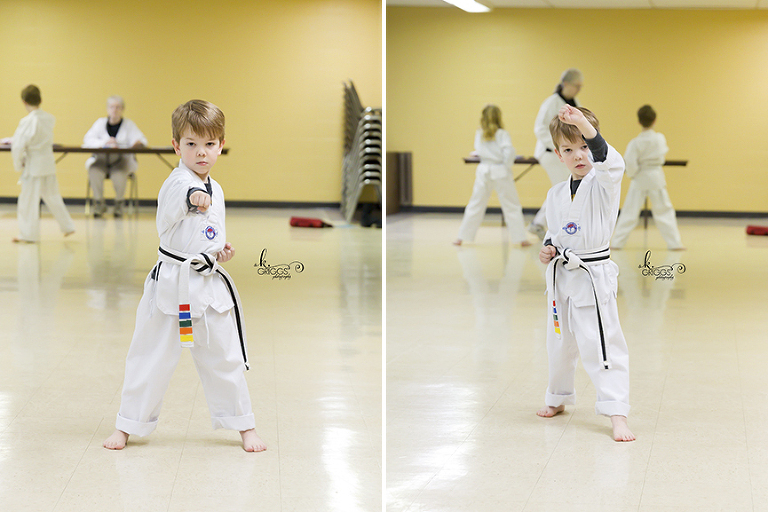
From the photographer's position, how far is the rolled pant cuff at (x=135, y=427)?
2.03m

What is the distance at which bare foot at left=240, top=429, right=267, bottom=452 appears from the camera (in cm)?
202

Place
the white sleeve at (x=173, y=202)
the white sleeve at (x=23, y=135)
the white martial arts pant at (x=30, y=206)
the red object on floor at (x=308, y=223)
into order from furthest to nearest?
the red object on floor at (x=308, y=223) → the white martial arts pant at (x=30, y=206) → the white sleeve at (x=23, y=135) → the white sleeve at (x=173, y=202)

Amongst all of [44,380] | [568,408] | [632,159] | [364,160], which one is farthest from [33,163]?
[568,408]

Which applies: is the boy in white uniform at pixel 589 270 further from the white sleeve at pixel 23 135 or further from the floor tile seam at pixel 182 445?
the white sleeve at pixel 23 135

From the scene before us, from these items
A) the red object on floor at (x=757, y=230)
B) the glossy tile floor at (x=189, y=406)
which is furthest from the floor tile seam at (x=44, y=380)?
the red object on floor at (x=757, y=230)

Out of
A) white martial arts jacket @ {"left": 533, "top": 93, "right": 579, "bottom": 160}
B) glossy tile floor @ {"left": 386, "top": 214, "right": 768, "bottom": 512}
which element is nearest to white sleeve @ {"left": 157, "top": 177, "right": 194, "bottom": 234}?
glossy tile floor @ {"left": 386, "top": 214, "right": 768, "bottom": 512}

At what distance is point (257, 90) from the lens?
32.4 feet

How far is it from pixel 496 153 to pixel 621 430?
4.79 m

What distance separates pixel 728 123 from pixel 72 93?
24.3 ft

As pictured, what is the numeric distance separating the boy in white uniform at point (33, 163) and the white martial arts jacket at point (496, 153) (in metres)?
A: 3.23

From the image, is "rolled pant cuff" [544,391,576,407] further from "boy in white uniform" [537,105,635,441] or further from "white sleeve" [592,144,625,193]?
"white sleeve" [592,144,625,193]

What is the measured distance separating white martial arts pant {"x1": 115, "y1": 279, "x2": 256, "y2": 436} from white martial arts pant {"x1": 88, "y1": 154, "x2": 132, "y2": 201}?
6823 millimetres

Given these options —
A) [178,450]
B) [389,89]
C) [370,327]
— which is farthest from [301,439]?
[389,89]

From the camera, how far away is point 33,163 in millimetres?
6375
